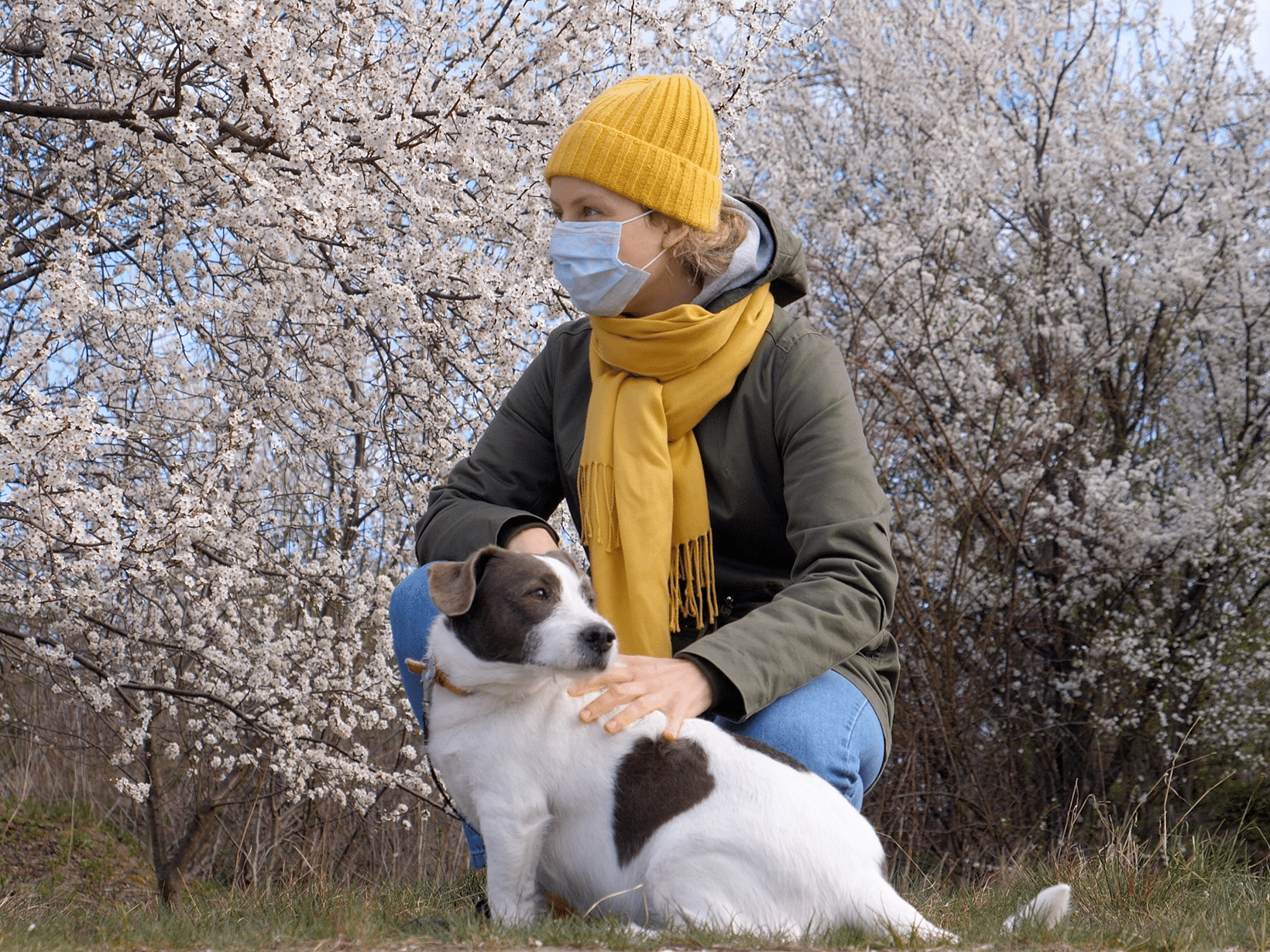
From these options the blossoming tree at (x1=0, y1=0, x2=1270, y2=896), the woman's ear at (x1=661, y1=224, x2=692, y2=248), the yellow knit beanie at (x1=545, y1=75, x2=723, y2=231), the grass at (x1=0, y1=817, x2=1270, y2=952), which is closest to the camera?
the grass at (x1=0, y1=817, x2=1270, y2=952)

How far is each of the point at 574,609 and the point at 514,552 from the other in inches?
8.9

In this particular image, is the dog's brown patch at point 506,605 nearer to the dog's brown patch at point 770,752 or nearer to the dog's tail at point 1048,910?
the dog's brown patch at point 770,752

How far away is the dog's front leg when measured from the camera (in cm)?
284

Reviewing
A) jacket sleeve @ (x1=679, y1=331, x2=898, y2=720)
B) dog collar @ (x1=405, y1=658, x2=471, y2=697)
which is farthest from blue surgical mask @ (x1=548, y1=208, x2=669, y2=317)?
dog collar @ (x1=405, y1=658, x2=471, y2=697)

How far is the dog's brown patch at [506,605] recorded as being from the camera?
2934 mm

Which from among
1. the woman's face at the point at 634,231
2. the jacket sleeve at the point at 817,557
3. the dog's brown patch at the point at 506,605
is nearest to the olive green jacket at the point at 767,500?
the jacket sleeve at the point at 817,557

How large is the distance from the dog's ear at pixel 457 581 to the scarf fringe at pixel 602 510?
1.82ft

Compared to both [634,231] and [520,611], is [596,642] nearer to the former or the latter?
[520,611]

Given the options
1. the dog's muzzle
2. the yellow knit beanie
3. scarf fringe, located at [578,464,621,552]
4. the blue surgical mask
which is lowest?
the dog's muzzle

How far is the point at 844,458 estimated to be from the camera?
3.24 m

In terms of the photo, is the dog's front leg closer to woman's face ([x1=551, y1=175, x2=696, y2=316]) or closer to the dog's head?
the dog's head

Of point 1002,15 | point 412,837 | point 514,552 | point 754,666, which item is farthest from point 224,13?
point 1002,15

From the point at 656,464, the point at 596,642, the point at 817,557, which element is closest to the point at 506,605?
the point at 596,642

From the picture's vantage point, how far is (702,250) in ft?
11.8
